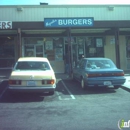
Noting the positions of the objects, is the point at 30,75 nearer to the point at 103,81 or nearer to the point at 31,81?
the point at 31,81

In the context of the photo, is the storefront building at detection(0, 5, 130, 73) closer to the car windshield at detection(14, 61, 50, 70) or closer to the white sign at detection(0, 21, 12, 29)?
the white sign at detection(0, 21, 12, 29)

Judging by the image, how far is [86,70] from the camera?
9.80m

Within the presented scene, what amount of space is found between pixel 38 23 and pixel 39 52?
419 cm

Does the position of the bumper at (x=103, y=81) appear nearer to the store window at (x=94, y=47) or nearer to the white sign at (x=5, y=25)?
the white sign at (x=5, y=25)

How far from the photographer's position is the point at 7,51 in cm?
1775

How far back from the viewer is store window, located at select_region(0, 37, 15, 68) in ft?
58.0

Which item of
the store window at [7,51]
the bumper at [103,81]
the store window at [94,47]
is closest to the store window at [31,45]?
the store window at [7,51]

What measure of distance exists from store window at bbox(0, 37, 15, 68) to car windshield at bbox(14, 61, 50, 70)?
8921 mm

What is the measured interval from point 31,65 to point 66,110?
313cm

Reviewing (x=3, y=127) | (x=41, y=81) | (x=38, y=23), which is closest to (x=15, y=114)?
(x=3, y=127)

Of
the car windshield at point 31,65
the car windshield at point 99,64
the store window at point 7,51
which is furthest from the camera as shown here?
the store window at point 7,51

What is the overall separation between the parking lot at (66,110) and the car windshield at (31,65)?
1.11 m

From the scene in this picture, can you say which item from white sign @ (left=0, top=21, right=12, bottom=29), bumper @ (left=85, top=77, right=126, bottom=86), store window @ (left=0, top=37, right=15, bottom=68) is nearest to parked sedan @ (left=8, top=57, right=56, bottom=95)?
bumper @ (left=85, top=77, right=126, bottom=86)

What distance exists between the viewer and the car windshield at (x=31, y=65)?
9023 mm
